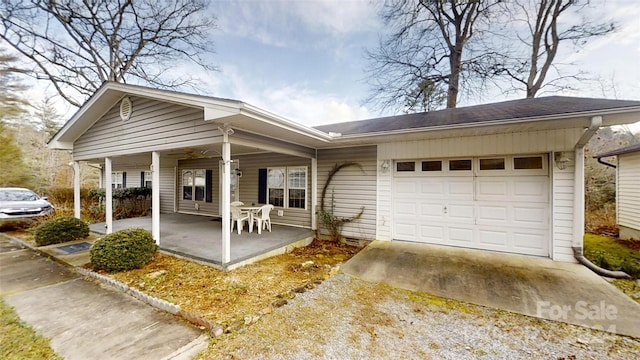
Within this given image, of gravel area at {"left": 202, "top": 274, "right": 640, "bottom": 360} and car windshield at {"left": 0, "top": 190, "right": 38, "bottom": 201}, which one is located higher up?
car windshield at {"left": 0, "top": 190, "right": 38, "bottom": 201}

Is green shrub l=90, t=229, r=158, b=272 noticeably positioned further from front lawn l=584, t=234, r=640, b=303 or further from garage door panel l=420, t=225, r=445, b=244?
front lawn l=584, t=234, r=640, b=303

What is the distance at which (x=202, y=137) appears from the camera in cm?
440

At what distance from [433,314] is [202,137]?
459 centimetres

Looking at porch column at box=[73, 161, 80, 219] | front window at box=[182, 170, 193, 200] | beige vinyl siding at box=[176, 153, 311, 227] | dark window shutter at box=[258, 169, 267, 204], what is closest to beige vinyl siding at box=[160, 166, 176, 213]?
beige vinyl siding at box=[176, 153, 311, 227]

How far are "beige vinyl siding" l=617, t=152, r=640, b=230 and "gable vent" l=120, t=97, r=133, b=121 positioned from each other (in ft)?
43.0

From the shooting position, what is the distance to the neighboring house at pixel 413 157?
4.24 metres

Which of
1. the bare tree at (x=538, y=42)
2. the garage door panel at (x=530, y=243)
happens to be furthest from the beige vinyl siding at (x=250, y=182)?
the bare tree at (x=538, y=42)

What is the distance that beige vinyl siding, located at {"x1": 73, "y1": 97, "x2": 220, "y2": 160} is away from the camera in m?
4.53

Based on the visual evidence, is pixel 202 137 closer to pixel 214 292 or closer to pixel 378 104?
pixel 214 292

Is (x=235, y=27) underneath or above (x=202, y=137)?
above

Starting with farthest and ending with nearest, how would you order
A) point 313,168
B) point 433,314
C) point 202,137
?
point 313,168
point 202,137
point 433,314

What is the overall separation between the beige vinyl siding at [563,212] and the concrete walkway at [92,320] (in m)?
6.22

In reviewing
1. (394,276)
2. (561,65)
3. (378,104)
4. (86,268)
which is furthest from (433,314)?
(561,65)

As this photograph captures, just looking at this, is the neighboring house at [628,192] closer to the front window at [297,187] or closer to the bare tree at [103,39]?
the front window at [297,187]
